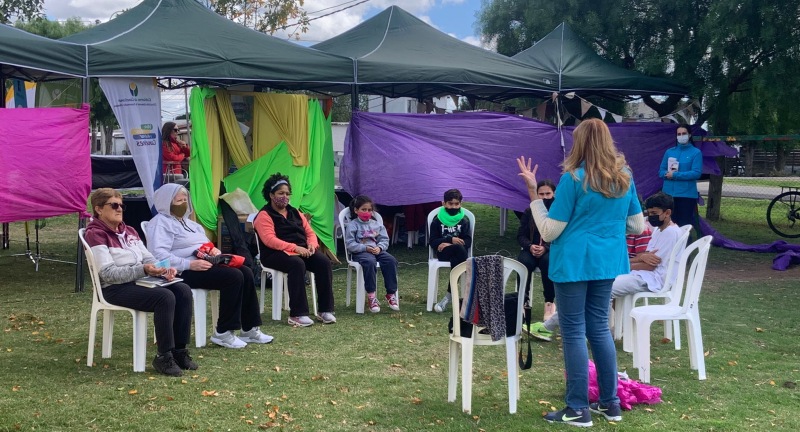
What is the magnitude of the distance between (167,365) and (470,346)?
6.22 feet

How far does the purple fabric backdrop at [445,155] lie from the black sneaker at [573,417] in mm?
5230

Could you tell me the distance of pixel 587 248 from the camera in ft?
13.3

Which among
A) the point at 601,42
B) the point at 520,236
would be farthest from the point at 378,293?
the point at 601,42

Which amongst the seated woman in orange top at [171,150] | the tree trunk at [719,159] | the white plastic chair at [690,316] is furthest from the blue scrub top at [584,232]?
the tree trunk at [719,159]

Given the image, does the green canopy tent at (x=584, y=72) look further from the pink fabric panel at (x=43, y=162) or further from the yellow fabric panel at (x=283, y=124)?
the pink fabric panel at (x=43, y=162)

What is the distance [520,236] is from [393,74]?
340 centimetres

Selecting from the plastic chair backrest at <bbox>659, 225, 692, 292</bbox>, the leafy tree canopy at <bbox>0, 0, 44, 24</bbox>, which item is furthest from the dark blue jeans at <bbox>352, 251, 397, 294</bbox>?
the leafy tree canopy at <bbox>0, 0, 44, 24</bbox>

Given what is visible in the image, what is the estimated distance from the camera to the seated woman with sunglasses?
5.10 m

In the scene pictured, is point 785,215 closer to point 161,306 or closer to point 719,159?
point 719,159

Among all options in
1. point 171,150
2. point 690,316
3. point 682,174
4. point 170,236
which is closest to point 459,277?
point 690,316

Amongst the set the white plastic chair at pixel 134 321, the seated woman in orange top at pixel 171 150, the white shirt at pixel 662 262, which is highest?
the seated woman in orange top at pixel 171 150

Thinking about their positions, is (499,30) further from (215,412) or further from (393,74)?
(215,412)

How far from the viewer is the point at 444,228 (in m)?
7.55

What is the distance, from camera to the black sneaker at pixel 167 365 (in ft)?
16.6
